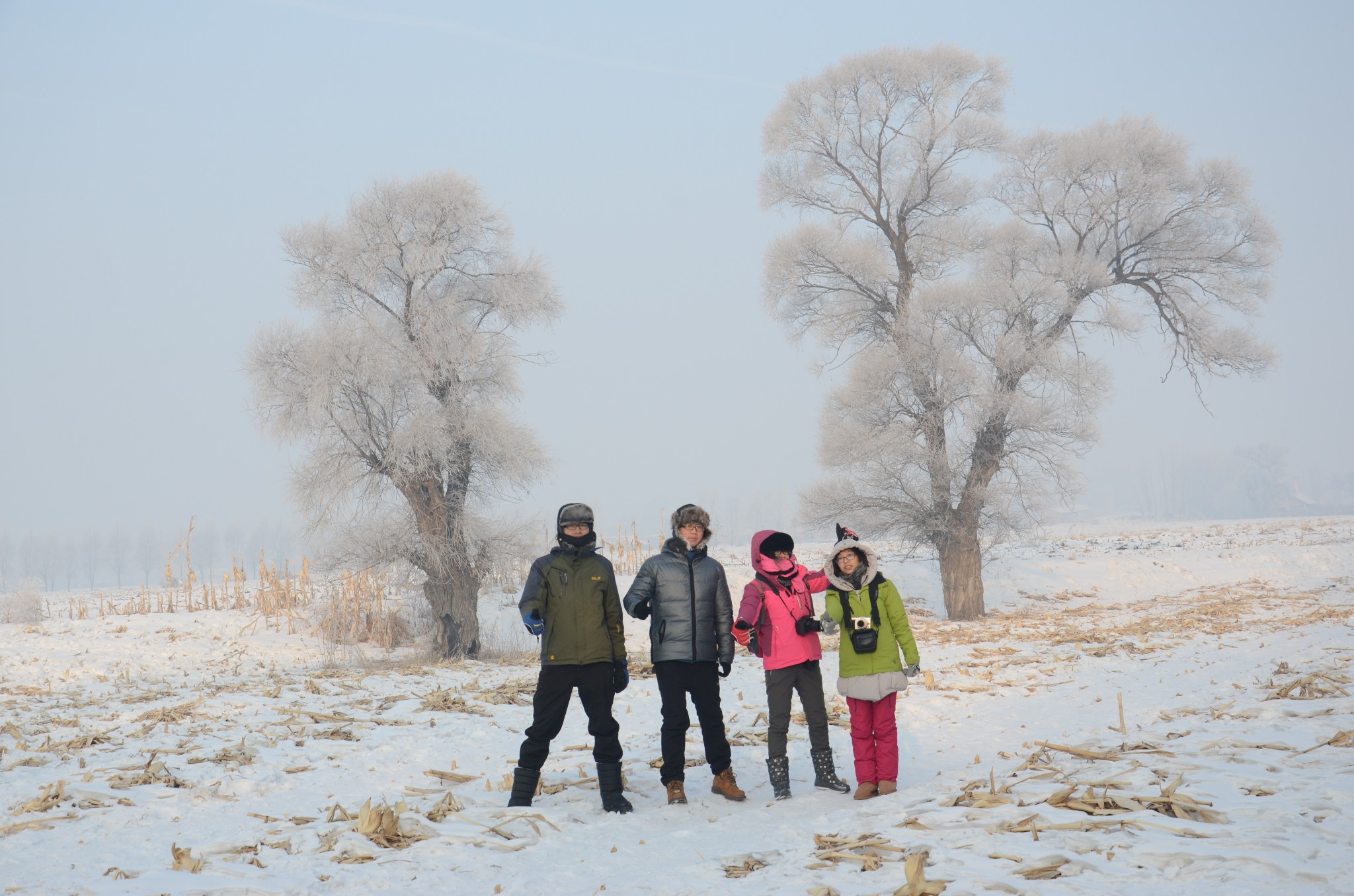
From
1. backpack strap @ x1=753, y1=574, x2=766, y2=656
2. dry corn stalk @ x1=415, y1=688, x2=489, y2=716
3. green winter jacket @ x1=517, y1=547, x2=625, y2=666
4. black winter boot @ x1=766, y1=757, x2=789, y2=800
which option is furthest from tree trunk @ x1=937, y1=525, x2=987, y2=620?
green winter jacket @ x1=517, y1=547, x2=625, y2=666

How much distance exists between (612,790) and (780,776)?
118cm

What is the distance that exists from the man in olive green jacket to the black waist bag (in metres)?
1.61

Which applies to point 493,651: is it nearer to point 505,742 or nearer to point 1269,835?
point 505,742

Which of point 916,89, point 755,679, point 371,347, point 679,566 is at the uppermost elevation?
point 916,89

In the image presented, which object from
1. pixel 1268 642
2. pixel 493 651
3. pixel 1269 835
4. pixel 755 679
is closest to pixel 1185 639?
pixel 1268 642

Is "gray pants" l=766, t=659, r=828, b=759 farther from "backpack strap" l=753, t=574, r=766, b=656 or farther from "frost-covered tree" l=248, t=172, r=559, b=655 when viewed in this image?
"frost-covered tree" l=248, t=172, r=559, b=655

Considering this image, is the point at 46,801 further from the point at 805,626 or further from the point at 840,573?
the point at 840,573

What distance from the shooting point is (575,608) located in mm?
5926

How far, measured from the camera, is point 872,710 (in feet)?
19.8

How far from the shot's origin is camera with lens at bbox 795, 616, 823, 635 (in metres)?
6.16

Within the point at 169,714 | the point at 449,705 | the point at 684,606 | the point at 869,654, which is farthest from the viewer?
the point at 449,705

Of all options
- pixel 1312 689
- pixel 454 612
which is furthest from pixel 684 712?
pixel 454 612

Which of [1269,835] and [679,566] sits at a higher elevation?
[679,566]

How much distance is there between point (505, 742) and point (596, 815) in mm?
2559
